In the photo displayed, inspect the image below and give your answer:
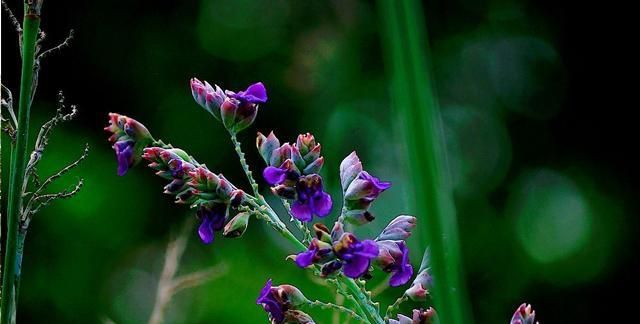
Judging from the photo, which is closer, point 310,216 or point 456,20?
point 310,216

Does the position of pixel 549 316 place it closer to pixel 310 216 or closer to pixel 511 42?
pixel 511 42

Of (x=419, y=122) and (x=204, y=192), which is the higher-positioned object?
(x=419, y=122)

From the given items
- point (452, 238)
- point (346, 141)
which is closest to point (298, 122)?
point (346, 141)

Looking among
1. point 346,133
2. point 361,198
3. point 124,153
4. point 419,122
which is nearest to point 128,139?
point 124,153

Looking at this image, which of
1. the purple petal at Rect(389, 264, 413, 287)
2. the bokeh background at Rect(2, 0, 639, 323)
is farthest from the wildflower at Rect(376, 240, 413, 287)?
the bokeh background at Rect(2, 0, 639, 323)

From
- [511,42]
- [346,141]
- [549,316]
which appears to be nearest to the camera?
[346,141]

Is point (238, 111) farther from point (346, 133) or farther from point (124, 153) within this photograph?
point (346, 133)
